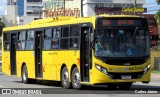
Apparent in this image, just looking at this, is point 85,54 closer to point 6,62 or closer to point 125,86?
point 125,86

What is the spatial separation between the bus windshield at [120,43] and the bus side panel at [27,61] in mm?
Result: 6680

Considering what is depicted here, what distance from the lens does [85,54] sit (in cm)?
2086

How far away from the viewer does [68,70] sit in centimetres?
2198

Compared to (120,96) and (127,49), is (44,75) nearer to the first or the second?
(127,49)

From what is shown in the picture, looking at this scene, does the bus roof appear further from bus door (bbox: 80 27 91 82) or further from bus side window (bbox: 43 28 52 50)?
bus door (bbox: 80 27 91 82)

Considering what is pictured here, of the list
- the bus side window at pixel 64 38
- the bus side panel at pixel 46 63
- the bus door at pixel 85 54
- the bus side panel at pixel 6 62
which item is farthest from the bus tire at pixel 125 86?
the bus side panel at pixel 6 62

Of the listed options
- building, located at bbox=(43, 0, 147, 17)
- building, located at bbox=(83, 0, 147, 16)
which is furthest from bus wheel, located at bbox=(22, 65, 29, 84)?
building, located at bbox=(83, 0, 147, 16)

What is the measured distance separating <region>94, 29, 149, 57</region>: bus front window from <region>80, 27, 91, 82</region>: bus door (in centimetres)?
73

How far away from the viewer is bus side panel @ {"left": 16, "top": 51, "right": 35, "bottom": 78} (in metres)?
26.1

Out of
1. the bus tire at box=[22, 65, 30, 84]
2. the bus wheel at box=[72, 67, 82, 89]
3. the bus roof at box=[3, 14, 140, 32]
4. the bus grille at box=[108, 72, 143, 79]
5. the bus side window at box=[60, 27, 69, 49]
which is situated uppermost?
the bus roof at box=[3, 14, 140, 32]

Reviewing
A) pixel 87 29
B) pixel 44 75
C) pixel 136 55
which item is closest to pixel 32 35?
pixel 44 75

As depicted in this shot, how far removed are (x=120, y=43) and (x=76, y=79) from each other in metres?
2.57

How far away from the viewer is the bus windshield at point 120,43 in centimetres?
1997

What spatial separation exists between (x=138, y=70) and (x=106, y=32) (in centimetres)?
194
